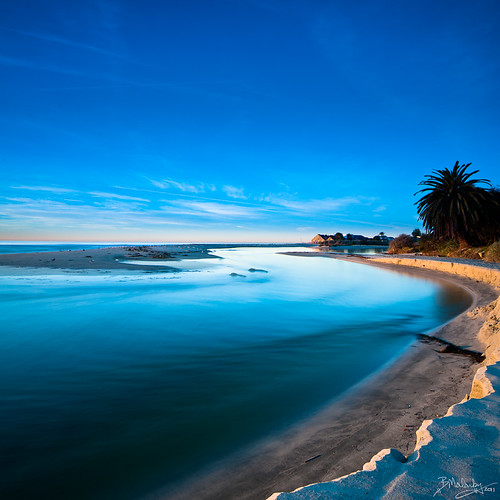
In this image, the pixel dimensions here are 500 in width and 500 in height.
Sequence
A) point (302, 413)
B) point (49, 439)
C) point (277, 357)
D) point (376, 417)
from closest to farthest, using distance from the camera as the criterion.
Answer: point (49, 439)
point (376, 417)
point (302, 413)
point (277, 357)

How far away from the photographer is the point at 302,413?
13.7ft

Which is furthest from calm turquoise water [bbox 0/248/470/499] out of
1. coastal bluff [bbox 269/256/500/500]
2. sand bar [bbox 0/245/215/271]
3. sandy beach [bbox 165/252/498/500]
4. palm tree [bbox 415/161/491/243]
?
palm tree [bbox 415/161/491/243]

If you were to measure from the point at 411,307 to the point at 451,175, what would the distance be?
2762cm

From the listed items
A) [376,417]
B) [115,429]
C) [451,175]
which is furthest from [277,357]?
[451,175]

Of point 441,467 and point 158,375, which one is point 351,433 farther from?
point 158,375

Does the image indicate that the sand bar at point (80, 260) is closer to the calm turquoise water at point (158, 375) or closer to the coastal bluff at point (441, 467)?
the calm turquoise water at point (158, 375)

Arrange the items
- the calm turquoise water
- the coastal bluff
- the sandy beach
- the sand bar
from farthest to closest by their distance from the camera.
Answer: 1. the sand bar
2. the calm turquoise water
3. the sandy beach
4. the coastal bluff

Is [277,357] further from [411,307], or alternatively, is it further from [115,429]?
[411,307]

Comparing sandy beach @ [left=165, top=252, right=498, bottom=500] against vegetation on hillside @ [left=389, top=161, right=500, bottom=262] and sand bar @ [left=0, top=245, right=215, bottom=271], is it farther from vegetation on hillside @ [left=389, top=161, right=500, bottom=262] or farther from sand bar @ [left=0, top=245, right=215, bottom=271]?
vegetation on hillside @ [left=389, top=161, right=500, bottom=262]

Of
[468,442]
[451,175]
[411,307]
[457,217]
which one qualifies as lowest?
[411,307]

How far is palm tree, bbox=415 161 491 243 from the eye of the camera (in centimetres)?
2961

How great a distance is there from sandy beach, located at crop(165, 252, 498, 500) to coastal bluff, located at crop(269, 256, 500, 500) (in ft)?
2.41

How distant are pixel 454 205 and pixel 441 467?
34.9 metres

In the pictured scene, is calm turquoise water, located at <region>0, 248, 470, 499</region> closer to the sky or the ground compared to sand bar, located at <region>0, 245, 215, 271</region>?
closer to the ground
